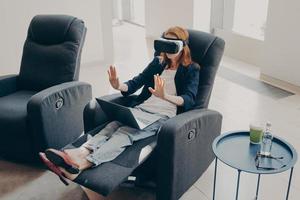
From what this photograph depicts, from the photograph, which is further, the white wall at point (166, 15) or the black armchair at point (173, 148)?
the white wall at point (166, 15)

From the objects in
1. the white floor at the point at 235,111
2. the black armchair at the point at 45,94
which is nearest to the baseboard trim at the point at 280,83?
the white floor at the point at 235,111

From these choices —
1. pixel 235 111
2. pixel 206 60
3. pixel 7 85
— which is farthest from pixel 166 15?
pixel 206 60

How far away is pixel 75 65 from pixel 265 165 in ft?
5.44

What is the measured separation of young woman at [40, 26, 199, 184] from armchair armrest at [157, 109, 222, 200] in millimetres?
155

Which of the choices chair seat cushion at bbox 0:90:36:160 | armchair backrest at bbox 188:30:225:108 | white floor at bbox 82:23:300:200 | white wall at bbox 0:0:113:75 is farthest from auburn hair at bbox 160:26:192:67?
white wall at bbox 0:0:113:75

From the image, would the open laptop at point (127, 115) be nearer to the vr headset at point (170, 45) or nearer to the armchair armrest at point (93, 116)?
the armchair armrest at point (93, 116)

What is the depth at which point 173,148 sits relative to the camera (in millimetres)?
1958

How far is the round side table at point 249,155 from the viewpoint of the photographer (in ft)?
5.66

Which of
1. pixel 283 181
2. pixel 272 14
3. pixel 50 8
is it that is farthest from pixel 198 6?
pixel 283 181

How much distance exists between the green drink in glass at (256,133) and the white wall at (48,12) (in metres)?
3.11

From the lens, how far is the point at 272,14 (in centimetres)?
384

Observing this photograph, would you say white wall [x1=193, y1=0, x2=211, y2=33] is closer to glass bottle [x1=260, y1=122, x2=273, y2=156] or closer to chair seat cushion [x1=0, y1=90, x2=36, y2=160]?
chair seat cushion [x1=0, y1=90, x2=36, y2=160]

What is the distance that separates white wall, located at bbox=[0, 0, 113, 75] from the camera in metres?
4.09

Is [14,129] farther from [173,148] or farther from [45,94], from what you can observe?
[173,148]
